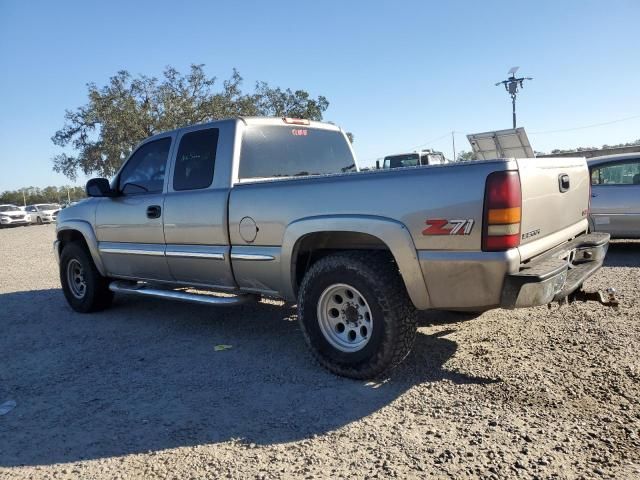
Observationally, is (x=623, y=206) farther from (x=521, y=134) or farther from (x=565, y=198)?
(x=521, y=134)

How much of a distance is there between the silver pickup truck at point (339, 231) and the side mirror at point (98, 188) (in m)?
0.01

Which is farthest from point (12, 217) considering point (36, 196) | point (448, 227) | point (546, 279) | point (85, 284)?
point (36, 196)

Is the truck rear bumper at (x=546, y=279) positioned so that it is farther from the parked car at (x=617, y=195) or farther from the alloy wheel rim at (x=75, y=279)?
the alloy wheel rim at (x=75, y=279)

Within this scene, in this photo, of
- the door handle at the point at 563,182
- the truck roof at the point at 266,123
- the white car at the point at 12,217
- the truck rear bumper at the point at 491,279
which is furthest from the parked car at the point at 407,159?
the white car at the point at 12,217

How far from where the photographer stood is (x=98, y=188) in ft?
18.2

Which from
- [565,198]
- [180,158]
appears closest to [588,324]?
[565,198]

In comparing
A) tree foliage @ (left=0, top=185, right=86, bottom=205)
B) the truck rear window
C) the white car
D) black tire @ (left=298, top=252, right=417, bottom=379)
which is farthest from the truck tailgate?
tree foliage @ (left=0, top=185, right=86, bottom=205)

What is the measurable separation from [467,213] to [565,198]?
1260 millimetres

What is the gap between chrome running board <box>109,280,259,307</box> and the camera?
4469 millimetres

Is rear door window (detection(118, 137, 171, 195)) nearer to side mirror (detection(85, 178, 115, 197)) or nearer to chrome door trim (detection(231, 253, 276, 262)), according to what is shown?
side mirror (detection(85, 178, 115, 197))

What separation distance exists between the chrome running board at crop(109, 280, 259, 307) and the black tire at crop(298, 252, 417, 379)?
83 centimetres

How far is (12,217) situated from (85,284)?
3292cm

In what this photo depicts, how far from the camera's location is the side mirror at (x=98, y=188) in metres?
5.55

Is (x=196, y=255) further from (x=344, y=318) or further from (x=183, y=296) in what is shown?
(x=344, y=318)
